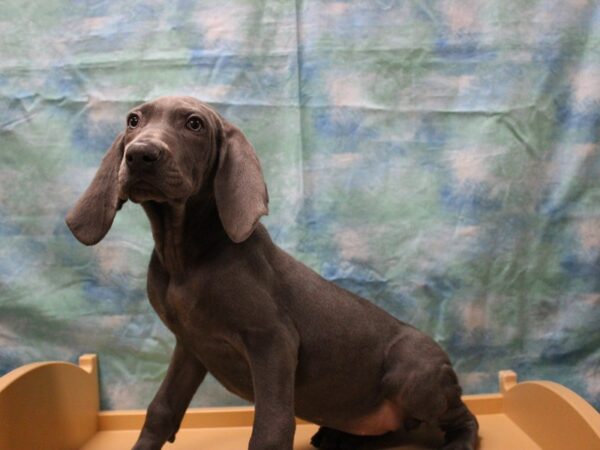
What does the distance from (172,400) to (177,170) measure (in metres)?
0.60

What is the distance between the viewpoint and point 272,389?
1523mm

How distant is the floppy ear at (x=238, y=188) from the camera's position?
1.49 metres

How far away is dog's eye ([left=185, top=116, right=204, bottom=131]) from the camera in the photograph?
59.8 inches

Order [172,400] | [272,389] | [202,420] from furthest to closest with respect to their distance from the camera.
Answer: [202,420] < [172,400] < [272,389]

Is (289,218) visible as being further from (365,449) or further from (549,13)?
(549,13)

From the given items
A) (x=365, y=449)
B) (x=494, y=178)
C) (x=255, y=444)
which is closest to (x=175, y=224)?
(x=255, y=444)

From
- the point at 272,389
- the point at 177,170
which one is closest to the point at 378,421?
the point at 272,389

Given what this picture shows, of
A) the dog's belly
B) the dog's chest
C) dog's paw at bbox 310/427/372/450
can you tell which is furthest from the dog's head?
dog's paw at bbox 310/427/372/450

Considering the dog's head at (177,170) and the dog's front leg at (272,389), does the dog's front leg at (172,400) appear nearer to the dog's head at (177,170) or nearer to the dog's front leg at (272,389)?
the dog's front leg at (272,389)

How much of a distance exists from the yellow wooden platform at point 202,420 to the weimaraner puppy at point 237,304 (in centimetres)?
27

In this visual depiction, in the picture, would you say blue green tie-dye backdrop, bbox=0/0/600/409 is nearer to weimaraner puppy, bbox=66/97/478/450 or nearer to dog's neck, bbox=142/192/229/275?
weimaraner puppy, bbox=66/97/478/450

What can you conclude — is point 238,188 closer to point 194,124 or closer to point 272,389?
Result: point 194,124

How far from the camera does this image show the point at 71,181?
2.12 m

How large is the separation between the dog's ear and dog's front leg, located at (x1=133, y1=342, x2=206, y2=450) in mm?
349
